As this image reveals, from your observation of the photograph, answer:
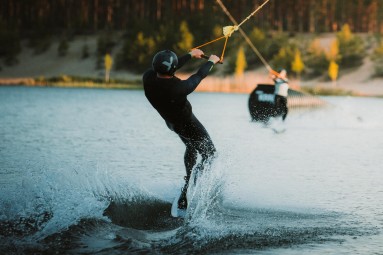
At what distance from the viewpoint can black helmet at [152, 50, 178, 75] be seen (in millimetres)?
8672

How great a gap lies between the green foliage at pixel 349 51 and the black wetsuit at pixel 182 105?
3839 inches

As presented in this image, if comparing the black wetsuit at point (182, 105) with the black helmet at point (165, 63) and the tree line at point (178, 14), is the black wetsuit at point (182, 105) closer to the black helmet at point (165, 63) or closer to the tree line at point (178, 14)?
the black helmet at point (165, 63)

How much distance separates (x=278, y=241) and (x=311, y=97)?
24.0 meters

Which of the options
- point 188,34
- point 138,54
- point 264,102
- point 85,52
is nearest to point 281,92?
point 264,102

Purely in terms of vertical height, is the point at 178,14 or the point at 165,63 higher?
the point at 178,14

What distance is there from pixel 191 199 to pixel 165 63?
65.1 inches

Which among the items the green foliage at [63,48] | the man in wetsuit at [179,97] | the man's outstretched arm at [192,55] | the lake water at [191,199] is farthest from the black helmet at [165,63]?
the green foliage at [63,48]

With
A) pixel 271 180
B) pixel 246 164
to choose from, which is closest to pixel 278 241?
pixel 271 180

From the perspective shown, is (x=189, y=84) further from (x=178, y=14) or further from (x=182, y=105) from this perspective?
(x=178, y=14)

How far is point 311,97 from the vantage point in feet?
102

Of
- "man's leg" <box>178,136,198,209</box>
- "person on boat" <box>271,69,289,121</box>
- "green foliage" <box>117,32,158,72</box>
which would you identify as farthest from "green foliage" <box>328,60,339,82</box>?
"man's leg" <box>178,136,198,209</box>

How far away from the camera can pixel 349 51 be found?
105m

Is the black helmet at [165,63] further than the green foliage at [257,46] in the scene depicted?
No

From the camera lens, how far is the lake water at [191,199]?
750cm
